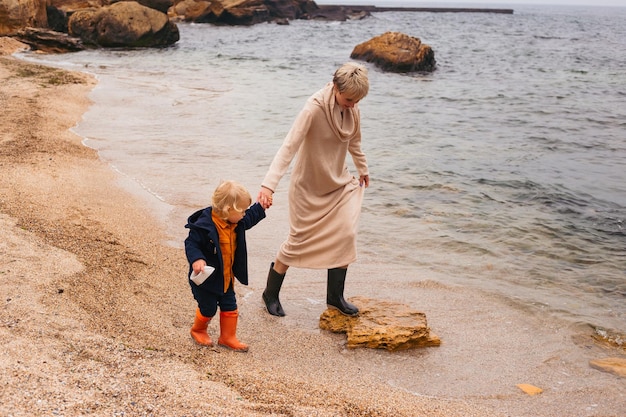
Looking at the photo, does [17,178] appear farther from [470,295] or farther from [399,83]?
[399,83]

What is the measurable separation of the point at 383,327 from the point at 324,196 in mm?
1000

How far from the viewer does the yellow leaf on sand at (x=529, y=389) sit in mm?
3977

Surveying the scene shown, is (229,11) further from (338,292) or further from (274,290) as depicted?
(338,292)

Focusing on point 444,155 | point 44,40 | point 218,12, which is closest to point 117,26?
point 44,40

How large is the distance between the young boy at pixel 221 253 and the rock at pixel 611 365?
2395 millimetres

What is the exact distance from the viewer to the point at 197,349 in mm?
3877

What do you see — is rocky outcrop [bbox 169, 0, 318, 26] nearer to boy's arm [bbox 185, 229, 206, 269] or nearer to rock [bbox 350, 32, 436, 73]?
rock [bbox 350, 32, 436, 73]

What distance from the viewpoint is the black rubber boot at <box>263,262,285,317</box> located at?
4.75 m

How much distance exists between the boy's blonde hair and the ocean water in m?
2.78

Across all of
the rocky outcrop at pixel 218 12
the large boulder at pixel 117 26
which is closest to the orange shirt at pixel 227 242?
the large boulder at pixel 117 26

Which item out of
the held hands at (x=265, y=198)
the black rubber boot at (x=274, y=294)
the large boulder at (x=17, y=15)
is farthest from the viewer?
the large boulder at (x=17, y=15)

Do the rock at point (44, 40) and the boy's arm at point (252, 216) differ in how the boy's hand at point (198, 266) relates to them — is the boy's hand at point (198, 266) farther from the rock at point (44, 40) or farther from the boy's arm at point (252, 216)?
the rock at point (44, 40)

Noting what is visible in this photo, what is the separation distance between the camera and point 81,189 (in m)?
6.93

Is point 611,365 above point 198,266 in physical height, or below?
below
